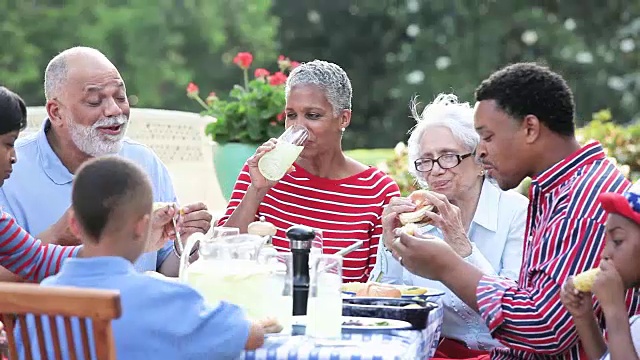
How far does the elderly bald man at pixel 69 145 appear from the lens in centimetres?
448

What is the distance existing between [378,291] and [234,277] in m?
0.59

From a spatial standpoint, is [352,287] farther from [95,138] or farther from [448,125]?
[95,138]

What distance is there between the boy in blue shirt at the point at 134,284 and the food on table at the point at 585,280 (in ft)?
2.81

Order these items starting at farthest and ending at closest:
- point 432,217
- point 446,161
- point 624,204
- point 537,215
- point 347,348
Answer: point 446,161 < point 432,217 < point 537,215 < point 624,204 < point 347,348

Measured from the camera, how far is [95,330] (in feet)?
8.84

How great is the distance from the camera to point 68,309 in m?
2.65

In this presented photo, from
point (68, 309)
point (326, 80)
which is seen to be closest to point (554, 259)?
point (68, 309)

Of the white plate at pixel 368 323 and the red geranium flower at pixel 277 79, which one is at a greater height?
the red geranium flower at pixel 277 79

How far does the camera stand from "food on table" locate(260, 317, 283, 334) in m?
3.06

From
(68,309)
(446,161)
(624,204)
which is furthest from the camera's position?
(446,161)

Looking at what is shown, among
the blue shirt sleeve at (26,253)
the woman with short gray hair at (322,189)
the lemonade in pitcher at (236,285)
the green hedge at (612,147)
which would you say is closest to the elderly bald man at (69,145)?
the woman with short gray hair at (322,189)

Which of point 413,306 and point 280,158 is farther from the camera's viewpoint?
point 280,158

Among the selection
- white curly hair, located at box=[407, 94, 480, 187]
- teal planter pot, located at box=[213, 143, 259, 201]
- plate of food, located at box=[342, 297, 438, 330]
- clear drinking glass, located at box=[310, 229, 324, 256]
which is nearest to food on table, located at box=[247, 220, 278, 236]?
clear drinking glass, located at box=[310, 229, 324, 256]

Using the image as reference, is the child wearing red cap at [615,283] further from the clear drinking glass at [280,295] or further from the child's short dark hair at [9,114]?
the child's short dark hair at [9,114]
